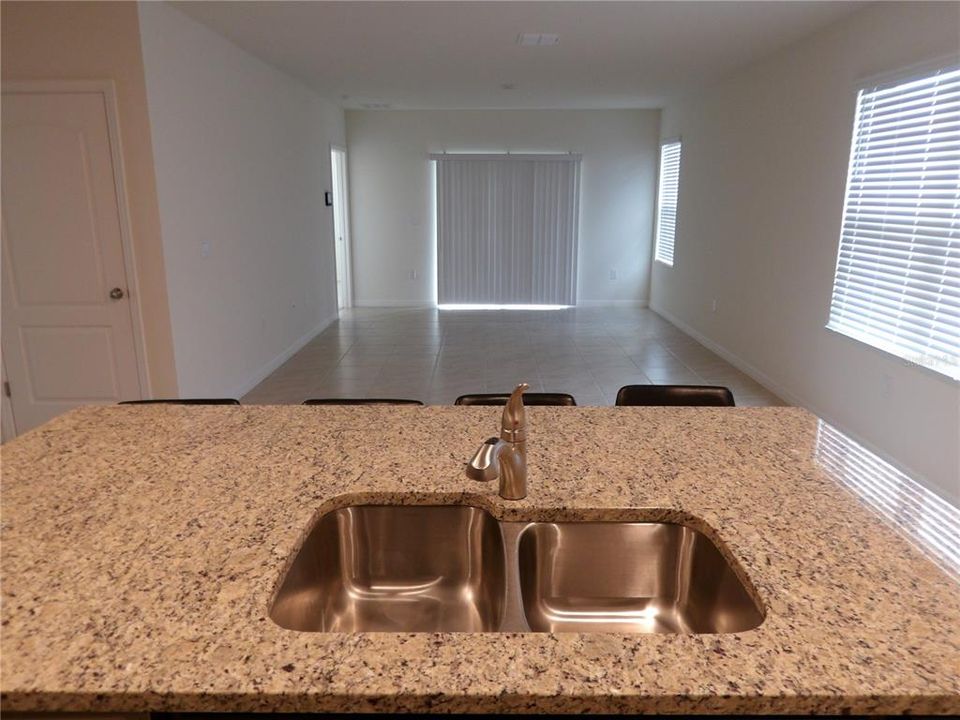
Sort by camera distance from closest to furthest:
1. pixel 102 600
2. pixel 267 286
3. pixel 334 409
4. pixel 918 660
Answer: pixel 918 660
pixel 102 600
pixel 334 409
pixel 267 286

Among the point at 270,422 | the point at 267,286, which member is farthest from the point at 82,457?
the point at 267,286

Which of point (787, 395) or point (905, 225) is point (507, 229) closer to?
point (787, 395)

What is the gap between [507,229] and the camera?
906 cm

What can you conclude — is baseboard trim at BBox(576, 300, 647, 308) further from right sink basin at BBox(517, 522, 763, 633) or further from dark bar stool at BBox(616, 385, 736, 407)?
right sink basin at BBox(517, 522, 763, 633)

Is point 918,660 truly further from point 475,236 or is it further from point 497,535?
point 475,236

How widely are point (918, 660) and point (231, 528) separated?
1.13 metres

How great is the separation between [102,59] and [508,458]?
3.62 meters

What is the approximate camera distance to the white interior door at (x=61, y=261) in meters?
3.68

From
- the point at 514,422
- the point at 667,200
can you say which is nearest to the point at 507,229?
the point at 667,200

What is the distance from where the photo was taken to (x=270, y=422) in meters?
1.82

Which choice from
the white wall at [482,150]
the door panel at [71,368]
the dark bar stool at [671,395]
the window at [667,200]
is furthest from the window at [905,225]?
the white wall at [482,150]

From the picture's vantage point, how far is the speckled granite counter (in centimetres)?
86

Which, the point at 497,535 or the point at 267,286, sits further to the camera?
the point at 267,286

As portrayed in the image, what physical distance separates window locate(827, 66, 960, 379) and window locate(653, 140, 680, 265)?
12.7 feet
